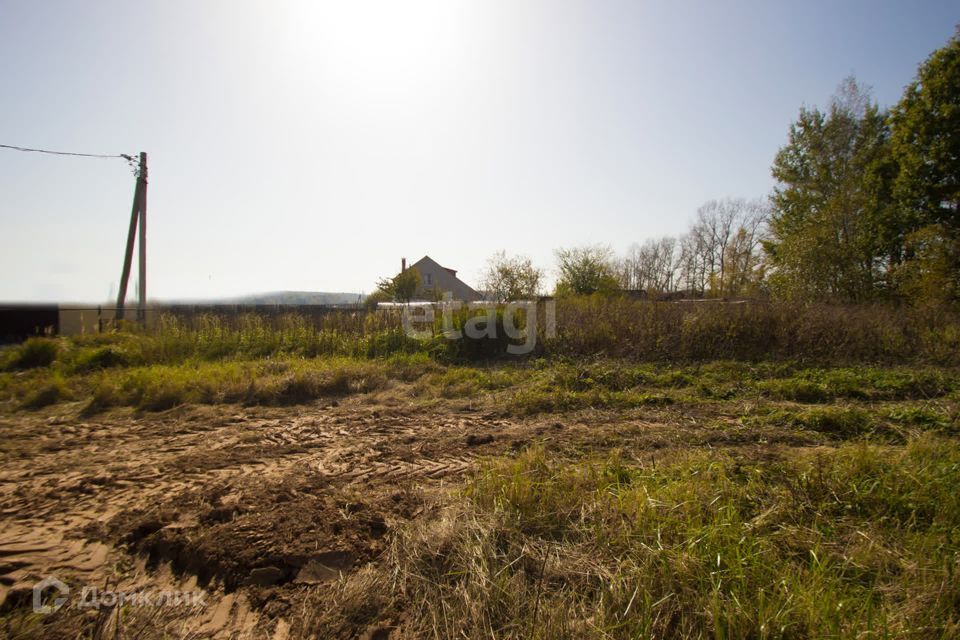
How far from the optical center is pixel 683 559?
6.21 ft

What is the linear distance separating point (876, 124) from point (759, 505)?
2777 centimetres

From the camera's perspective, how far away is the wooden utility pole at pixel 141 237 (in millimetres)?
13227

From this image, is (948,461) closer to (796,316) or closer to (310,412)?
(310,412)

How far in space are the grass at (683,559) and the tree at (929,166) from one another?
1647cm

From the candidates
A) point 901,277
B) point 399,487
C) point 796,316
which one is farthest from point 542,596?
point 901,277

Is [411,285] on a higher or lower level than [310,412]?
higher

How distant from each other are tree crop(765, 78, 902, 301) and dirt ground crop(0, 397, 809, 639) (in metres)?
15.0

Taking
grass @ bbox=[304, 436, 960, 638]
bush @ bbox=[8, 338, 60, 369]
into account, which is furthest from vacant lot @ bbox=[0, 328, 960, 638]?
bush @ bbox=[8, 338, 60, 369]

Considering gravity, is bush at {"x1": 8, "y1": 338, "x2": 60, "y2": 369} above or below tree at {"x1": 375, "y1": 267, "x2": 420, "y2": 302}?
below

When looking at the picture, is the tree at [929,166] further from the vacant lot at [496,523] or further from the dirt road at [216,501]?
the dirt road at [216,501]

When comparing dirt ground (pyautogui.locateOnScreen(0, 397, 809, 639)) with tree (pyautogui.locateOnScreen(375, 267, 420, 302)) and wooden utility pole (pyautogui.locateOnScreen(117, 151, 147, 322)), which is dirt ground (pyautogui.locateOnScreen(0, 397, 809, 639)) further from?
tree (pyautogui.locateOnScreen(375, 267, 420, 302))

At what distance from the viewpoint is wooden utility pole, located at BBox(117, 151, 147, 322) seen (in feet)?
43.4

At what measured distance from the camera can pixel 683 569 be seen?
1834mm

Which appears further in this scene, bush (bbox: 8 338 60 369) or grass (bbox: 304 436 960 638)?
bush (bbox: 8 338 60 369)
